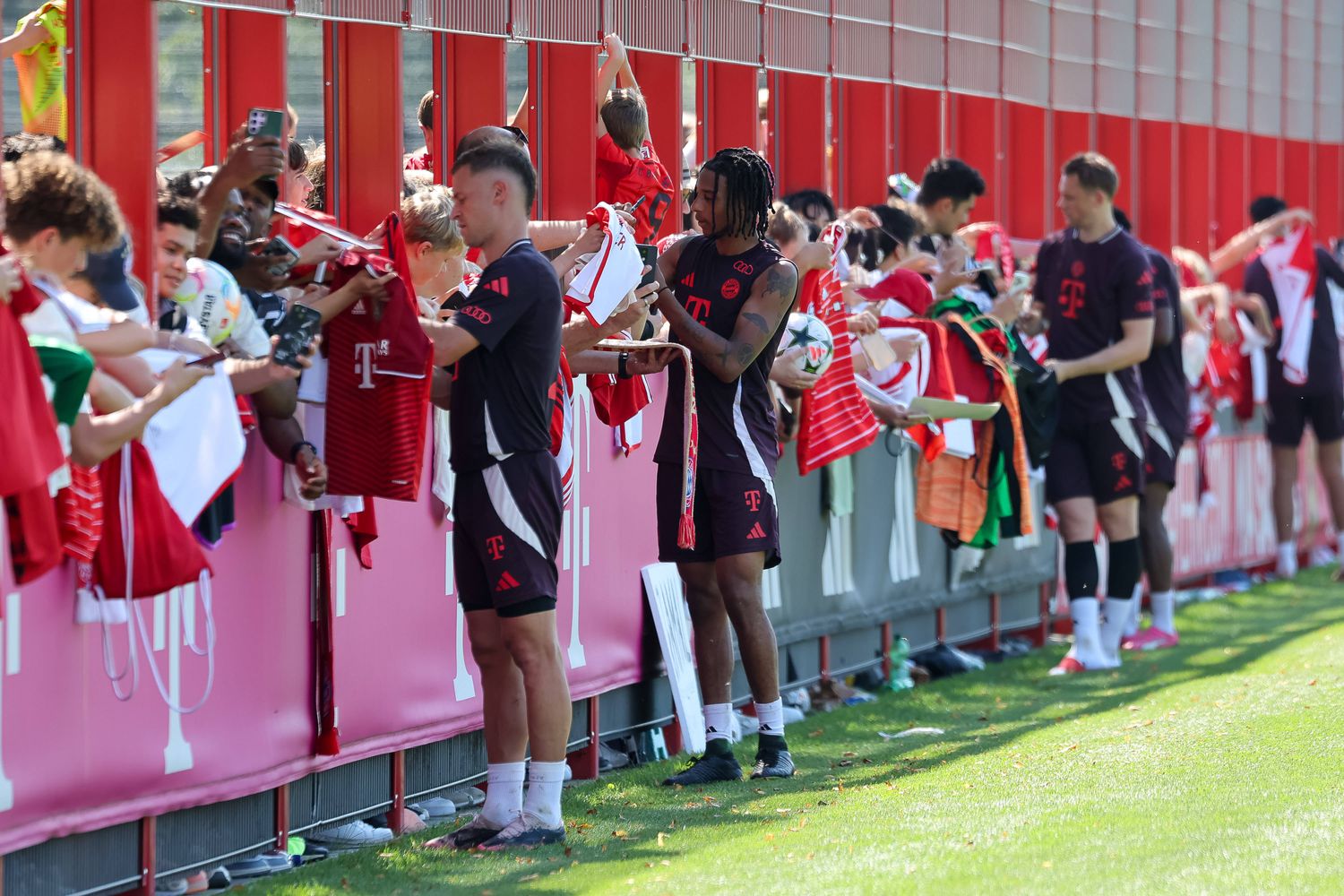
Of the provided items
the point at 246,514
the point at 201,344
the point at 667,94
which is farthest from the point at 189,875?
the point at 667,94

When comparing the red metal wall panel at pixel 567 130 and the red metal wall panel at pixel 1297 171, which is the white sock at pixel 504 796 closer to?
the red metal wall panel at pixel 567 130

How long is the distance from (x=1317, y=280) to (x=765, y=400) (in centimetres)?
888

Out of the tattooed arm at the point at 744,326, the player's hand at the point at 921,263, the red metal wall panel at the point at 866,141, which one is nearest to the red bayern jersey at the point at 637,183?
the tattooed arm at the point at 744,326

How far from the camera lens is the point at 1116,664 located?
1084cm

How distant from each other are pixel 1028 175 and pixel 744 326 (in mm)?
7057

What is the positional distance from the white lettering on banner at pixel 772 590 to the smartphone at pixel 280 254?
3884 mm

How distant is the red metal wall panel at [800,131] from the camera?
11109 millimetres

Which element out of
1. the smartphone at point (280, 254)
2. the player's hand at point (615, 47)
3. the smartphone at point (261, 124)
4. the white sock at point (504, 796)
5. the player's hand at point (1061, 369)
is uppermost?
the player's hand at point (615, 47)

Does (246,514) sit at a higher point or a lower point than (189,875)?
higher

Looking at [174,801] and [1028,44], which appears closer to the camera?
[174,801]

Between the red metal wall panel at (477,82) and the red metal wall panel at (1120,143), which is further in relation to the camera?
the red metal wall panel at (1120,143)

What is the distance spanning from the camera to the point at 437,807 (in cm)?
712

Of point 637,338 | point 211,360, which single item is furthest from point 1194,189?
point 211,360

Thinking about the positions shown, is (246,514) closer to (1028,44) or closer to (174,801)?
(174,801)
